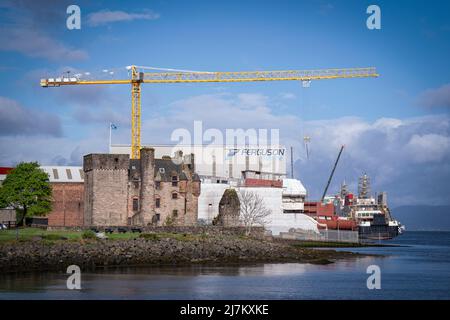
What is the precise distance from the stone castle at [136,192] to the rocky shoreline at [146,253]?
15.0m

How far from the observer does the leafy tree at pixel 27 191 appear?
103562mm

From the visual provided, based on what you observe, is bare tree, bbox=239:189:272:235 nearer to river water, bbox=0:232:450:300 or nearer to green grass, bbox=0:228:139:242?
green grass, bbox=0:228:139:242

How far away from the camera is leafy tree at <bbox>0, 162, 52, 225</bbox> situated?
340 feet

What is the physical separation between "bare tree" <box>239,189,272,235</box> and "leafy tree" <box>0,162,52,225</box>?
28.4 m

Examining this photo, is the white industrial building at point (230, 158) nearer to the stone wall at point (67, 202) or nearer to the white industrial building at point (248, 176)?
the white industrial building at point (248, 176)

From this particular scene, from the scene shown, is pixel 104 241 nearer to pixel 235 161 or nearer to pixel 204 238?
pixel 204 238

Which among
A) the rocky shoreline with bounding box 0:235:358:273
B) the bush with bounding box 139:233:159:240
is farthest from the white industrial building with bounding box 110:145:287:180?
the bush with bounding box 139:233:159:240

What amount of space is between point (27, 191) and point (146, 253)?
106 ft

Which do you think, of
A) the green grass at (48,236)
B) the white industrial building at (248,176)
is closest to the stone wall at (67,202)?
the white industrial building at (248,176)

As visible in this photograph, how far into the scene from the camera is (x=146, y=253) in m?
77.8

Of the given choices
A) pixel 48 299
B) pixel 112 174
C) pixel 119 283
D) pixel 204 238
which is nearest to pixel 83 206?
pixel 112 174

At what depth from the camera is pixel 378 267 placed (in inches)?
3228

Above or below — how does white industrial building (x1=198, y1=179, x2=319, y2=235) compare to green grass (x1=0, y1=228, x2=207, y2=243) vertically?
above

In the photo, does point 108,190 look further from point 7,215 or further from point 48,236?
point 48,236
